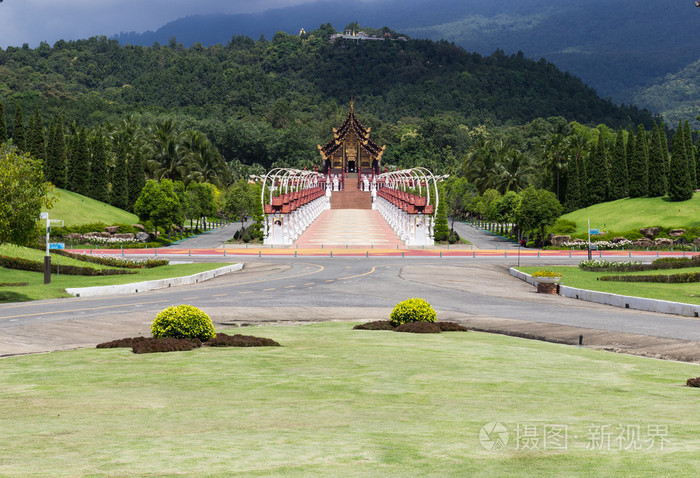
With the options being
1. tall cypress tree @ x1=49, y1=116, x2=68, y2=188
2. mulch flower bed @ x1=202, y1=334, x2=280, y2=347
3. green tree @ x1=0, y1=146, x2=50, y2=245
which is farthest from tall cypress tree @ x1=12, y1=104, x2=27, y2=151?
mulch flower bed @ x1=202, y1=334, x2=280, y2=347

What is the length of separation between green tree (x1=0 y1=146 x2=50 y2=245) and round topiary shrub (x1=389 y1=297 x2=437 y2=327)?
19543 mm

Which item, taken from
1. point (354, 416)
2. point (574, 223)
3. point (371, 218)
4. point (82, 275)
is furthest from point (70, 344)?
point (371, 218)

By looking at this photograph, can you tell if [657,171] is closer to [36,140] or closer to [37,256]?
[37,256]

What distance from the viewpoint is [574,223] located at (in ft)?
272

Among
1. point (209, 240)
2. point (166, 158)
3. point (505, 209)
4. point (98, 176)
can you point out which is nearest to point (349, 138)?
point (166, 158)

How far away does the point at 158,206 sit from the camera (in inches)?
3137

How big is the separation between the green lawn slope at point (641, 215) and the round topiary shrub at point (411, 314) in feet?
190

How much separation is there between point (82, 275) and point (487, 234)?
6434cm

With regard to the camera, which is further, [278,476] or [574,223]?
[574,223]

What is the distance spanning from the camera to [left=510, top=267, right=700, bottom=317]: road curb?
94.1 ft

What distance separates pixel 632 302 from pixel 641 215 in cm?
5094

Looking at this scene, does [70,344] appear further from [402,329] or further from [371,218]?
[371,218]

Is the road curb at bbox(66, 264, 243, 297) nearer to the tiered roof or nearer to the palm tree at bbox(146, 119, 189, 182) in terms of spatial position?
the palm tree at bbox(146, 119, 189, 182)

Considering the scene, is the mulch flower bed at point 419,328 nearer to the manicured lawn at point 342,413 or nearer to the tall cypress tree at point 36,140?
the manicured lawn at point 342,413
